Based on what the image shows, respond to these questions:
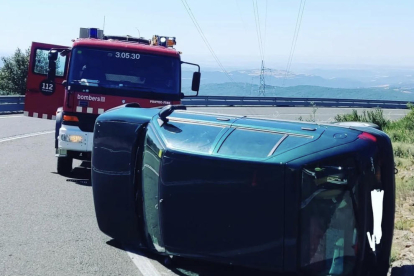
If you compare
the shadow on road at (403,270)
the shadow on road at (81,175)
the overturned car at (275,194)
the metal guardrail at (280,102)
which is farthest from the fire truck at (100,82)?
the metal guardrail at (280,102)

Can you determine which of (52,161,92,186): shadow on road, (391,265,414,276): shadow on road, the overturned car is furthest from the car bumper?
(391,265,414,276): shadow on road

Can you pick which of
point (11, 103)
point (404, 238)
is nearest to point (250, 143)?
point (404, 238)

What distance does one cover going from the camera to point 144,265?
6.59 meters

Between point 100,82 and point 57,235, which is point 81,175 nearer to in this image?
point 100,82

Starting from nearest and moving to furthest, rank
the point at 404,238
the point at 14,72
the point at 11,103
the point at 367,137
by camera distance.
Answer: the point at 367,137 → the point at 404,238 → the point at 11,103 → the point at 14,72

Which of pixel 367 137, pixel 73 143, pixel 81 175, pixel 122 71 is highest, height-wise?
pixel 122 71

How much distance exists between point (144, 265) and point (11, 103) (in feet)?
77.8

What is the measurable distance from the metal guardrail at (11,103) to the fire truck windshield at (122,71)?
17.1 metres

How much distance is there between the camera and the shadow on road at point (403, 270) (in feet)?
19.4

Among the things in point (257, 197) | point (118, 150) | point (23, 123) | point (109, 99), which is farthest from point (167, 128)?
point (23, 123)

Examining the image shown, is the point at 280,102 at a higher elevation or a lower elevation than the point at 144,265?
lower

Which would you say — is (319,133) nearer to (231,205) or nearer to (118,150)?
(231,205)

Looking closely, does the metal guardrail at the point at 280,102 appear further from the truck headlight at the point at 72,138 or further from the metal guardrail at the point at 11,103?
the truck headlight at the point at 72,138

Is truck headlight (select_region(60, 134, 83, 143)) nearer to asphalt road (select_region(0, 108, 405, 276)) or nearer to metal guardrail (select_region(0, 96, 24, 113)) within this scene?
asphalt road (select_region(0, 108, 405, 276))
